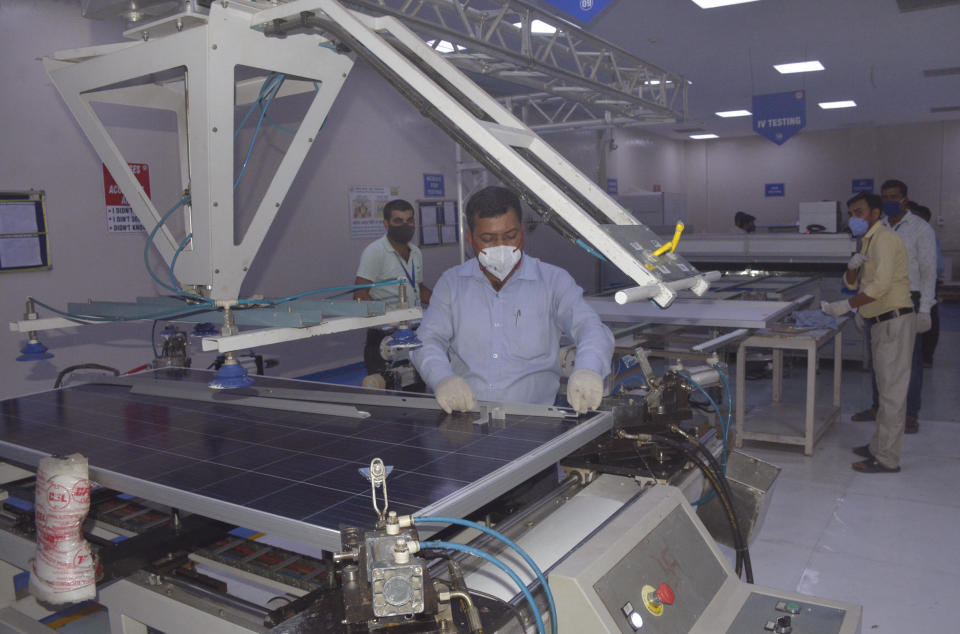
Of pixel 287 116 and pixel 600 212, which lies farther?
pixel 287 116

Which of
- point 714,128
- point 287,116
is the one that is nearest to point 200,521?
point 287,116

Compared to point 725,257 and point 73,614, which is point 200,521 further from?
point 725,257

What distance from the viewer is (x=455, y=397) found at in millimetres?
1899

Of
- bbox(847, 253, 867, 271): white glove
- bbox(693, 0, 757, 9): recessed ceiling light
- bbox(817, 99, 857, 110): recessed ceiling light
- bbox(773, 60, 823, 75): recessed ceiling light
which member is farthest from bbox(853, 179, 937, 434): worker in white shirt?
bbox(817, 99, 857, 110): recessed ceiling light

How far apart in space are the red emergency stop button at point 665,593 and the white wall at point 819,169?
14934mm

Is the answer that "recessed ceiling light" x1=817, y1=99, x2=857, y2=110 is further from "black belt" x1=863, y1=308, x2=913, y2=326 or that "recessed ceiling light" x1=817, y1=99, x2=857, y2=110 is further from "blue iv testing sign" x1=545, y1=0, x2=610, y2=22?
"blue iv testing sign" x1=545, y1=0, x2=610, y2=22

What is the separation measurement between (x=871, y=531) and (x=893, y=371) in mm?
1098

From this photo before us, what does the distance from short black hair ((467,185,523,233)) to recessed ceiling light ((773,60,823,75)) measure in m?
7.72

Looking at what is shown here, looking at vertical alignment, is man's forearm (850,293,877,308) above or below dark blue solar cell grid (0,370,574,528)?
above

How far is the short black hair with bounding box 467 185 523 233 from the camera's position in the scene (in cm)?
219

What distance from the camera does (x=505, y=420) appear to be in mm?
1855

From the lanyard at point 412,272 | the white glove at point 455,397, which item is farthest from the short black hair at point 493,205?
the lanyard at point 412,272

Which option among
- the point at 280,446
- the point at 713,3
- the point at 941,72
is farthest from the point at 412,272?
the point at 941,72

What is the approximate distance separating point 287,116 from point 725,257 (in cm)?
487
